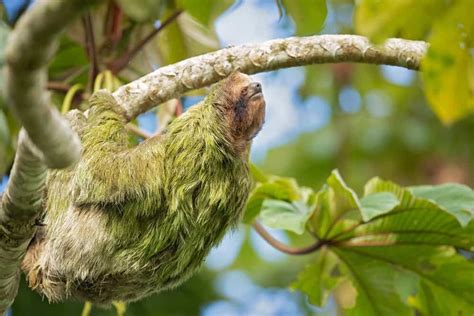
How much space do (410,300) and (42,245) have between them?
2.90m

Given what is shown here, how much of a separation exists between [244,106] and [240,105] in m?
0.03

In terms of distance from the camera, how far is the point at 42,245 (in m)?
5.24

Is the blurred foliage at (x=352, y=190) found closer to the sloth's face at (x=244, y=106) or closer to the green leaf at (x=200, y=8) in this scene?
the green leaf at (x=200, y=8)

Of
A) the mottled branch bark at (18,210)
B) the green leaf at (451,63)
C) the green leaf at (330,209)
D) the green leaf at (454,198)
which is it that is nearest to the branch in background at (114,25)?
the green leaf at (330,209)

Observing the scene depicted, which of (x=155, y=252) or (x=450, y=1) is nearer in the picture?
(x=450, y=1)

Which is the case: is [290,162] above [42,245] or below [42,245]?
below

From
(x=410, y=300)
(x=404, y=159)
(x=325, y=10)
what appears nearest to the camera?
(x=325, y=10)

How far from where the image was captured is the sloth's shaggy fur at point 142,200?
196 inches

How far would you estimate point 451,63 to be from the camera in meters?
3.37

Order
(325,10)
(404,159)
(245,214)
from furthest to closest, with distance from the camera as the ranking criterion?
(404,159)
(245,214)
(325,10)

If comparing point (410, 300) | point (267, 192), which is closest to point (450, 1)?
point (267, 192)

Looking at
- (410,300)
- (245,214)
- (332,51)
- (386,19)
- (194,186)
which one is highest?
(386,19)

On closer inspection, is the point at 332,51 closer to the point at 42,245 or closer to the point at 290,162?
the point at 42,245

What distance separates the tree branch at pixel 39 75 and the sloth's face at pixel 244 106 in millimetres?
2058
